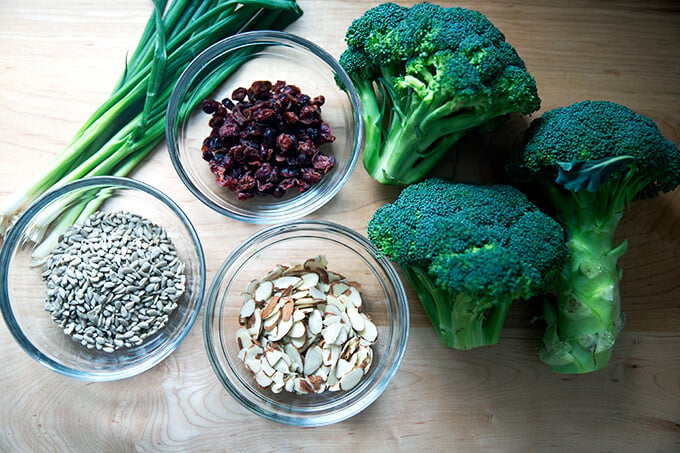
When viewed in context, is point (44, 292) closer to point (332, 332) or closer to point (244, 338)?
point (244, 338)

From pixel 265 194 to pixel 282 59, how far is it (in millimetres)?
349

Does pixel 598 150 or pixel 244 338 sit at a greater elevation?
pixel 598 150

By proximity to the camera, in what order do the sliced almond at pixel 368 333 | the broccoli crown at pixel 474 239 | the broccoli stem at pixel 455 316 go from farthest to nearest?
the sliced almond at pixel 368 333 → the broccoli stem at pixel 455 316 → the broccoli crown at pixel 474 239

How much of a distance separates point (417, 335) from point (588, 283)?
1.34ft

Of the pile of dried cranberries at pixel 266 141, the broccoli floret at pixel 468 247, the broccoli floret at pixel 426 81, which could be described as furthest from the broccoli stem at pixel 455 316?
the pile of dried cranberries at pixel 266 141

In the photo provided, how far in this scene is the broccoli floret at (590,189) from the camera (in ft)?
3.48

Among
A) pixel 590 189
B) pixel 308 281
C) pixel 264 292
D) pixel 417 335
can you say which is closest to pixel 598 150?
pixel 590 189

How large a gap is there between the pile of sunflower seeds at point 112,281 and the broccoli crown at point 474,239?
0.50 metres

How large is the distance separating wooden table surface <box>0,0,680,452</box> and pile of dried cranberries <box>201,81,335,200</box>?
0.11 metres

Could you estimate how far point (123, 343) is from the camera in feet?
3.81

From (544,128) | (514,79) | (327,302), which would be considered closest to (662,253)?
(544,128)

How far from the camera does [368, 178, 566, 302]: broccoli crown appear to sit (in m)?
0.99

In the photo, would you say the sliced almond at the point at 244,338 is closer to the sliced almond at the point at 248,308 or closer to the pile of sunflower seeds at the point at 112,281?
the sliced almond at the point at 248,308

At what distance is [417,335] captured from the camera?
123 cm
